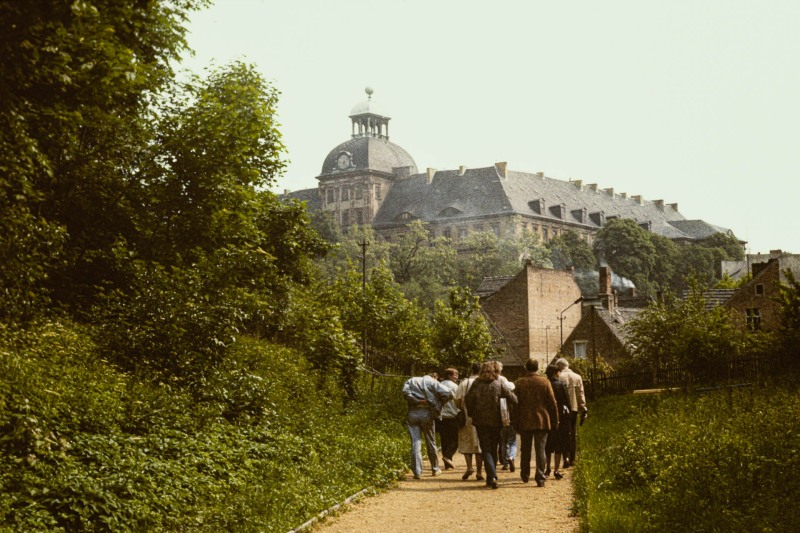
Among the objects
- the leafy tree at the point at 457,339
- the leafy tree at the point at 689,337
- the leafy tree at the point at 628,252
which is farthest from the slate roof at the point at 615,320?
the leafy tree at the point at 628,252

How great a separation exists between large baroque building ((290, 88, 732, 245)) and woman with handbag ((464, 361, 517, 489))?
4473 inches

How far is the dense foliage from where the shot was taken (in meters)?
10.0

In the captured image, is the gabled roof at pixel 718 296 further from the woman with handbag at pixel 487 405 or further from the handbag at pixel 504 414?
the woman with handbag at pixel 487 405

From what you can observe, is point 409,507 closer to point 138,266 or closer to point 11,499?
point 11,499

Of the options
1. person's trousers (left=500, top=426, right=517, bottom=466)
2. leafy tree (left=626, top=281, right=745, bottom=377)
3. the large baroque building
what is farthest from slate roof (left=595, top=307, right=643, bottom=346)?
the large baroque building

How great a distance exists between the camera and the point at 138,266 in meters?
17.7

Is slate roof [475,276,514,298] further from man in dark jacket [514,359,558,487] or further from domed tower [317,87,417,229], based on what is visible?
domed tower [317,87,417,229]

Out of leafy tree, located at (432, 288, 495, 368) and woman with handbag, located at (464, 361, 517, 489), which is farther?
leafy tree, located at (432, 288, 495, 368)

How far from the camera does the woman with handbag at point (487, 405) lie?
1430 centimetres

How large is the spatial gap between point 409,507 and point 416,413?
3223 mm

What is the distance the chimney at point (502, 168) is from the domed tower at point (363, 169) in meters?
19.2

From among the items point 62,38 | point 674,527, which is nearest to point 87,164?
point 62,38

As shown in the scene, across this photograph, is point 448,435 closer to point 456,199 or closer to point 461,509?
point 461,509

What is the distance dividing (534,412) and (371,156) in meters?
135
